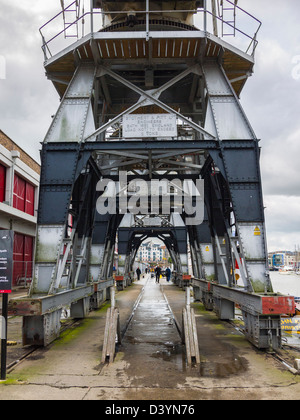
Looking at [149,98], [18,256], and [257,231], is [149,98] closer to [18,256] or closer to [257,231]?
[257,231]

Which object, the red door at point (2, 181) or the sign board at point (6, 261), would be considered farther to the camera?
the red door at point (2, 181)

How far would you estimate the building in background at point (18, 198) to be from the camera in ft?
82.5

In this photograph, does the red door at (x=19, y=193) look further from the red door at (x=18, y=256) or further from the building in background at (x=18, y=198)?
the red door at (x=18, y=256)

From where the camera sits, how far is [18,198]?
93.3 feet

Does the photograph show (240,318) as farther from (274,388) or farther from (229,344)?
(274,388)

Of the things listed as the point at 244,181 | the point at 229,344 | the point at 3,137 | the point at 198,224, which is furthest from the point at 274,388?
the point at 3,137

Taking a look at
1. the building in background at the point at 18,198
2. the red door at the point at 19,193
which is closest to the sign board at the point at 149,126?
the building in background at the point at 18,198

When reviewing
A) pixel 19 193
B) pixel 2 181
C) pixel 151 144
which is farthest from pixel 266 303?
pixel 19 193

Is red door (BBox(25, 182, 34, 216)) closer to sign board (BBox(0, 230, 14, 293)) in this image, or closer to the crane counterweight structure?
the crane counterweight structure

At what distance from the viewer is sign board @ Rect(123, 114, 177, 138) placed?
10.1 metres

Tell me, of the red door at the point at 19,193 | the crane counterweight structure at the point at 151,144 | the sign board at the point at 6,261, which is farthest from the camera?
the red door at the point at 19,193

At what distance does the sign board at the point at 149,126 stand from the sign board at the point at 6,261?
196 inches

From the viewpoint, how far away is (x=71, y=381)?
6168 millimetres

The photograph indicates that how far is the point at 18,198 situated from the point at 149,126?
21146 millimetres
